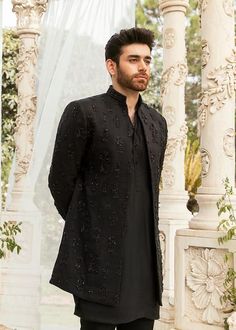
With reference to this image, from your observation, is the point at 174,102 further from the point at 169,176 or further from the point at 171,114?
the point at 169,176

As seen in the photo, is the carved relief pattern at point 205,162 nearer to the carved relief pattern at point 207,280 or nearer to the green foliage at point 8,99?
the carved relief pattern at point 207,280

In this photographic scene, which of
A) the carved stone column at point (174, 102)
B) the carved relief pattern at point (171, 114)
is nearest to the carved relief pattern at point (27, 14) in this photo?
the carved stone column at point (174, 102)

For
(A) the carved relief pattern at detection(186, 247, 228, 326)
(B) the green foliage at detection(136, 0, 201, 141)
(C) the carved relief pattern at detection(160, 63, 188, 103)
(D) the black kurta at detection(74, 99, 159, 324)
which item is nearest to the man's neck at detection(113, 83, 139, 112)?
Result: (D) the black kurta at detection(74, 99, 159, 324)

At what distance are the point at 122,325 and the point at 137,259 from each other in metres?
0.40

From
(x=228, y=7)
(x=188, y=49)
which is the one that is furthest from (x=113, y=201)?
(x=188, y=49)

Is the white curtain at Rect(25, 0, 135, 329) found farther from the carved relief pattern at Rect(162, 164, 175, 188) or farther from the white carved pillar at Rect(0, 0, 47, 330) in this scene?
the carved relief pattern at Rect(162, 164, 175, 188)

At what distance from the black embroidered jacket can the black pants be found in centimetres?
14

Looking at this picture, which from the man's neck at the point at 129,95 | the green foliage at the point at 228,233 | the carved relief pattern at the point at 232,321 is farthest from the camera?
the green foliage at the point at 228,233

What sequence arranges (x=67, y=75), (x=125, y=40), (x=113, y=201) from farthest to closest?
(x=67, y=75) < (x=125, y=40) < (x=113, y=201)

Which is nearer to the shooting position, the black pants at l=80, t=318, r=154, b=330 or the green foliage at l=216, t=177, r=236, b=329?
the black pants at l=80, t=318, r=154, b=330

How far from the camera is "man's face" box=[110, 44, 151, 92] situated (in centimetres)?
281

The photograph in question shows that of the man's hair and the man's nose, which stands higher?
the man's hair

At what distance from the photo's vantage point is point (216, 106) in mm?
5941

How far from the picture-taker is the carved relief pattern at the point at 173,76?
9.10 meters
